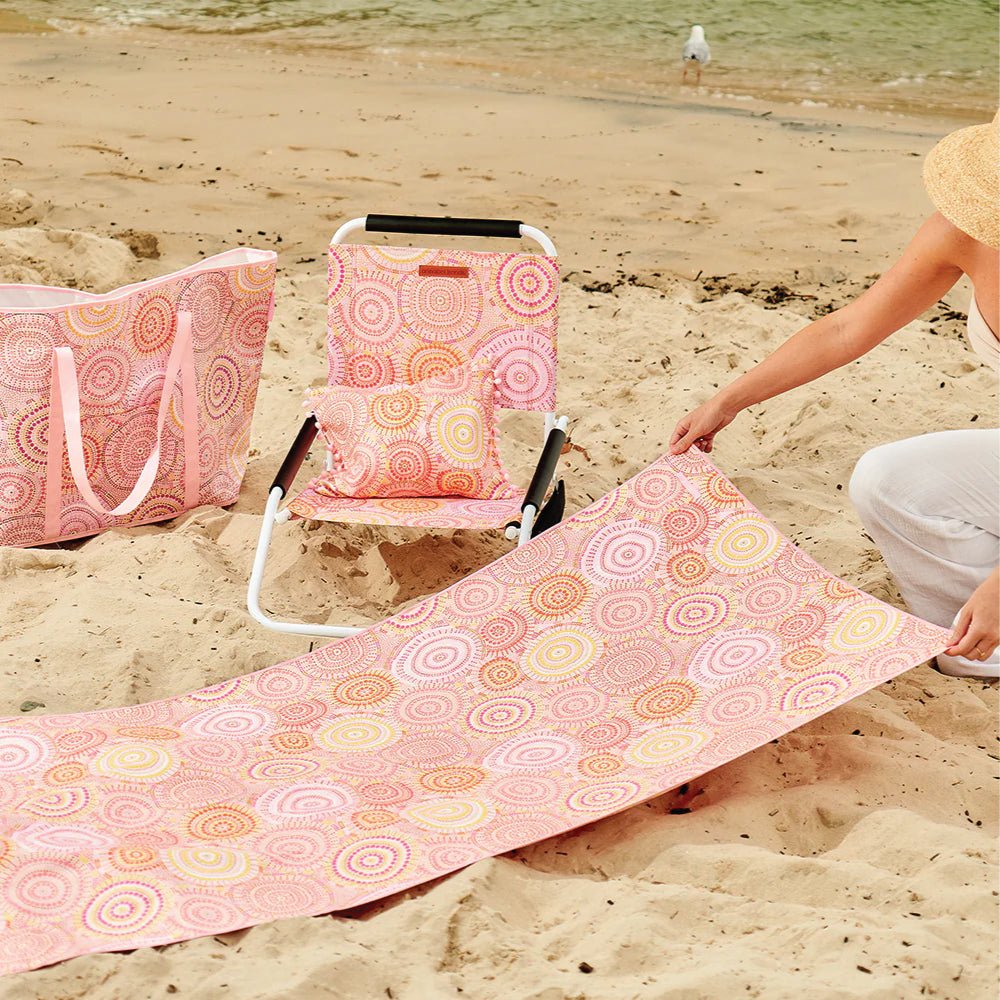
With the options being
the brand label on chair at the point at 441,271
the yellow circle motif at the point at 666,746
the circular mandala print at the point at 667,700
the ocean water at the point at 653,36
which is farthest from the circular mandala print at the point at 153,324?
the ocean water at the point at 653,36


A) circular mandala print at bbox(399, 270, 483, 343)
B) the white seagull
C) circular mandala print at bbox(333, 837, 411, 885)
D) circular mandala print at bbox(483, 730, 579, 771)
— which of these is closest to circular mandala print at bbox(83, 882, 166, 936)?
circular mandala print at bbox(333, 837, 411, 885)

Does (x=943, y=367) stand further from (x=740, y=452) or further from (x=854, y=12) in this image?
(x=854, y=12)

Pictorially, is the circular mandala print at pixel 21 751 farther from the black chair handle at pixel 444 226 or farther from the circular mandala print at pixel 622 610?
the black chair handle at pixel 444 226

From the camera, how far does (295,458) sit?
11.5ft

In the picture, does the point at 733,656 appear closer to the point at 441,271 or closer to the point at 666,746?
the point at 666,746

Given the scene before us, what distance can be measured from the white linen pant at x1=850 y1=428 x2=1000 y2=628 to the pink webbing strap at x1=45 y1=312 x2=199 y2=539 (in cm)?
189

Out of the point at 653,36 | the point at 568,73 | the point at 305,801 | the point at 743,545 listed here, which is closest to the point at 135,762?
the point at 305,801

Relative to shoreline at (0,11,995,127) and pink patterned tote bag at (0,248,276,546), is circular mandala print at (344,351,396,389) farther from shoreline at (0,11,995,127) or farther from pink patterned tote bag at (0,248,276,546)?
shoreline at (0,11,995,127)

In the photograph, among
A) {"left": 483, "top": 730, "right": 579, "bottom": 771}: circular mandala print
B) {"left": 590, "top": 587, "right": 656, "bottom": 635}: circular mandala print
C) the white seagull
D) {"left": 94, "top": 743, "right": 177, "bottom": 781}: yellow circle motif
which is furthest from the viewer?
the white seagull

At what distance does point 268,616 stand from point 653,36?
1028 centimetres

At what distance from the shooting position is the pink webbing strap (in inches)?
141

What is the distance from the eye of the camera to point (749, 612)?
2.97 m

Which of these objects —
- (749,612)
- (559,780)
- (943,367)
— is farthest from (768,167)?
(559,780)

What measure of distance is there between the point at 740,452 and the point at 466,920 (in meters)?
2.55
